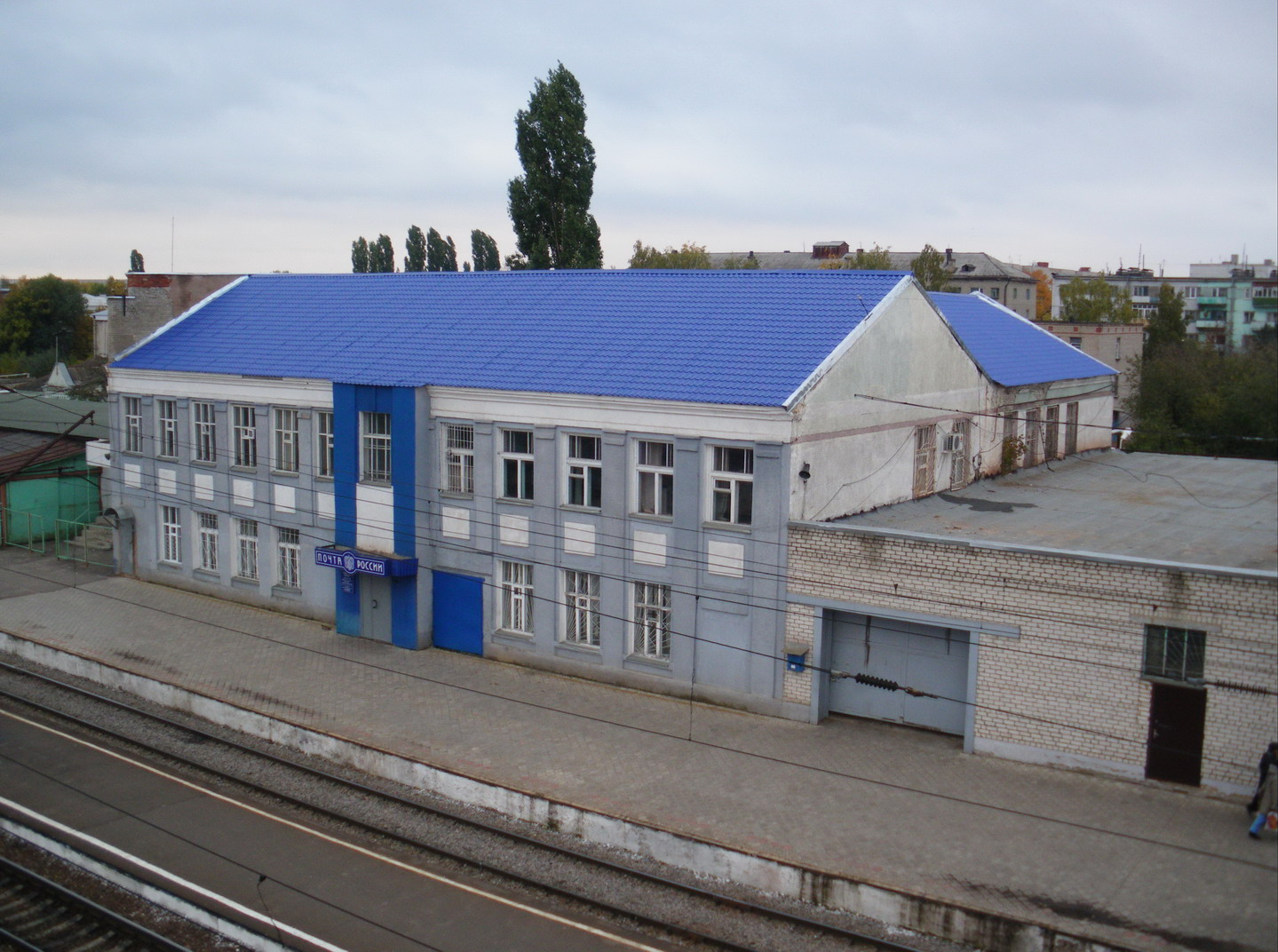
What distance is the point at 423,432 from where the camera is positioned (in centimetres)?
2447

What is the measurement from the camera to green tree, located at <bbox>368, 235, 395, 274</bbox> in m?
56.0

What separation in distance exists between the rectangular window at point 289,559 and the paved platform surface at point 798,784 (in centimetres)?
220

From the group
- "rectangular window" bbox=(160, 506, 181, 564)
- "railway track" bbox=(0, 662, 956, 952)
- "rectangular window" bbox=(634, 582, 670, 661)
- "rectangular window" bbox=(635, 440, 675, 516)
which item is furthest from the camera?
"rectangular window" bbox=(160, 506, 181, 564)

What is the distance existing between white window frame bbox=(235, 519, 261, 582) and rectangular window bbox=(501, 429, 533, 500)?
881 centimetres

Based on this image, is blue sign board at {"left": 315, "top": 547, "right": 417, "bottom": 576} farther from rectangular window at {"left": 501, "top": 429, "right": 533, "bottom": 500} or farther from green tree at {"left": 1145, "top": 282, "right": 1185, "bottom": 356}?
green tree at {"left": 1145, "top": 282, "right": 1185, "bottom": 356}

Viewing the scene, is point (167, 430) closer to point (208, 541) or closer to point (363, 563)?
point (208, 541)

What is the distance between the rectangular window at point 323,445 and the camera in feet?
87.1

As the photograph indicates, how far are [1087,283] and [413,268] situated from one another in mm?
42948

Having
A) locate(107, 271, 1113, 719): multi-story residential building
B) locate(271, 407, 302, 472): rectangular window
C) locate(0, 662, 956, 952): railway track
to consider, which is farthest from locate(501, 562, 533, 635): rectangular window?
locate(271, 407, 302, 472): rectangular window

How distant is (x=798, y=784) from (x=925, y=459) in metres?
9.77

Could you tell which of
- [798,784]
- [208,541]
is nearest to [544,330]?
[208,541]

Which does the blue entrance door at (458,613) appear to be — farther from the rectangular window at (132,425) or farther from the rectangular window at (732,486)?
the rectangular window at (132,425)

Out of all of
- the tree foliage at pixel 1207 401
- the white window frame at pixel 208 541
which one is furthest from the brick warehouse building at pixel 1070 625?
the white window frame at pixel 208 541

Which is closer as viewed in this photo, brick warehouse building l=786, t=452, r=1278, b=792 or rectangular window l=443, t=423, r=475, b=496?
brick warehouse building l=786, t=452, r=1278, b=792
